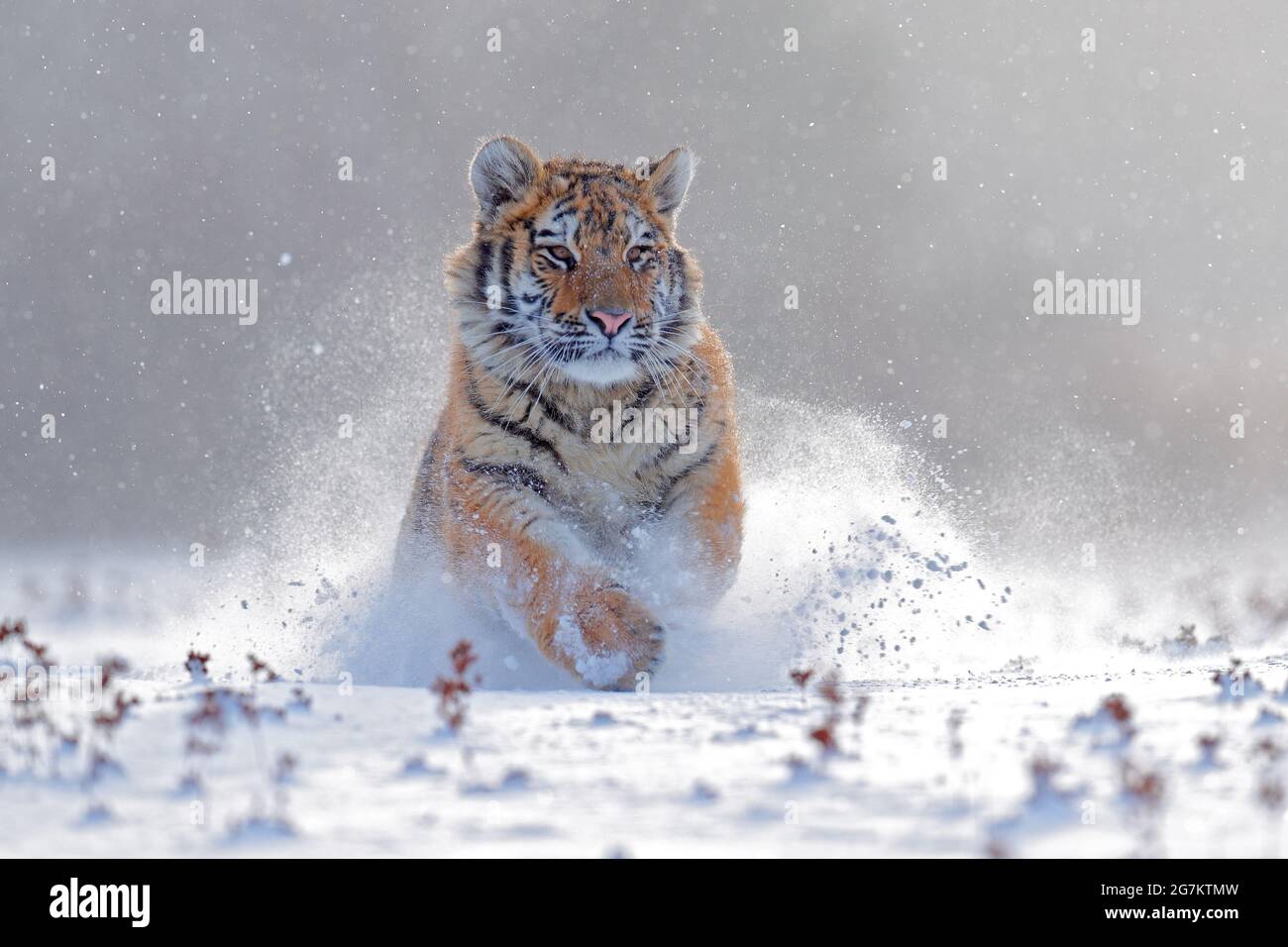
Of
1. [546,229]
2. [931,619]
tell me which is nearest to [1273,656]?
[931,619]

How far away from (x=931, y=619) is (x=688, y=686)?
184 centimetres

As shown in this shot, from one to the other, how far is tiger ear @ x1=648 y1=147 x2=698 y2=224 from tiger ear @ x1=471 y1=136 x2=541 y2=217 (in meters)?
0.70

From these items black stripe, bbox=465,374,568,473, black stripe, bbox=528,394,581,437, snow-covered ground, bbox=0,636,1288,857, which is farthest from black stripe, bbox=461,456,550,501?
snow-covered ground, bbox=0,636,1288,857

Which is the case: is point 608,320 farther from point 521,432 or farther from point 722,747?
point 722,747

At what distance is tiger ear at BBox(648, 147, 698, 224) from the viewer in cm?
718

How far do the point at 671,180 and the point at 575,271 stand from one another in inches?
45.2

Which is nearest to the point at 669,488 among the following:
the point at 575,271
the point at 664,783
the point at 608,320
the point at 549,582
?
the point at 608,320

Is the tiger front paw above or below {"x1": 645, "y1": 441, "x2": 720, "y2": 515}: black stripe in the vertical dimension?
below

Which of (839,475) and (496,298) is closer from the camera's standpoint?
(496,298)

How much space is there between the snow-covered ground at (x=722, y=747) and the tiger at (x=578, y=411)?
427mm

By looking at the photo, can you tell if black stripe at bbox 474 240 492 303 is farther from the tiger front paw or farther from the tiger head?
the tiger front paw

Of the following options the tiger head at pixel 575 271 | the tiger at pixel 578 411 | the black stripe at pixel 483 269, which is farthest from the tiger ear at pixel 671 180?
the black stripe at pixel 483 269

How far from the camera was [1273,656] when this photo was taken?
5.73 metres
